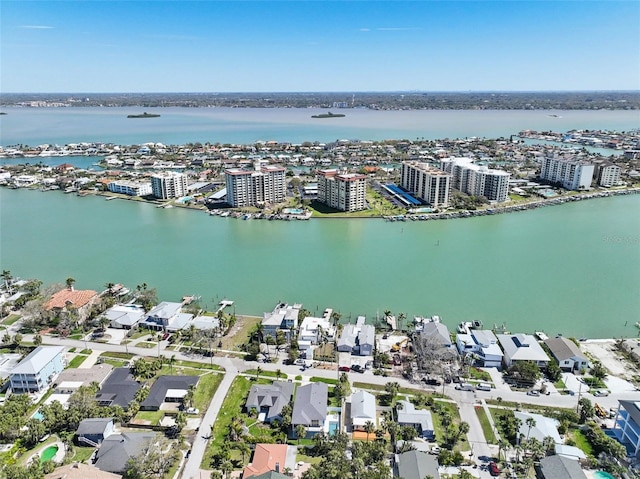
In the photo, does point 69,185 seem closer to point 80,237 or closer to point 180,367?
point 80,237

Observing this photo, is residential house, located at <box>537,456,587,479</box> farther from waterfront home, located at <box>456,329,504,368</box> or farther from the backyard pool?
the backyard pool

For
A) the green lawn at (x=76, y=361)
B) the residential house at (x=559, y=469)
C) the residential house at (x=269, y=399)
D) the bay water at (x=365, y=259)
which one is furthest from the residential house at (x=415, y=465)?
the green lawn at (x=76, y=361)

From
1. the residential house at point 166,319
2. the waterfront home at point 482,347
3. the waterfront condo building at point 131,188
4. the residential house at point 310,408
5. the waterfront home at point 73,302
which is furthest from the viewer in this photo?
the waterfront condo building at point 131,188

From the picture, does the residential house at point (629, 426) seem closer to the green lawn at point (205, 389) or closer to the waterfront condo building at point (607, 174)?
the green lawn at point (205, 389)

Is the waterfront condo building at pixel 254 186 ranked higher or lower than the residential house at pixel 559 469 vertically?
higher

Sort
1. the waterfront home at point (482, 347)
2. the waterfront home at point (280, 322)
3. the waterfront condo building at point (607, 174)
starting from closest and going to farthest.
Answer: the waterfront home at point (482, 347)
the waterfront home at point (280, 322)
the waterfront condo building at point (607, 174)

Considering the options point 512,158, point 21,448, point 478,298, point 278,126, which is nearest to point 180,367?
point 21,448

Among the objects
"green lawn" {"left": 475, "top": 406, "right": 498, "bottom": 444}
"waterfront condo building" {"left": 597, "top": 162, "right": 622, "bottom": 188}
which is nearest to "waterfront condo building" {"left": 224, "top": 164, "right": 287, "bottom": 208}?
"green lawn" {"left": 475, "top": 406, "right": 498, "bottom": 444}
